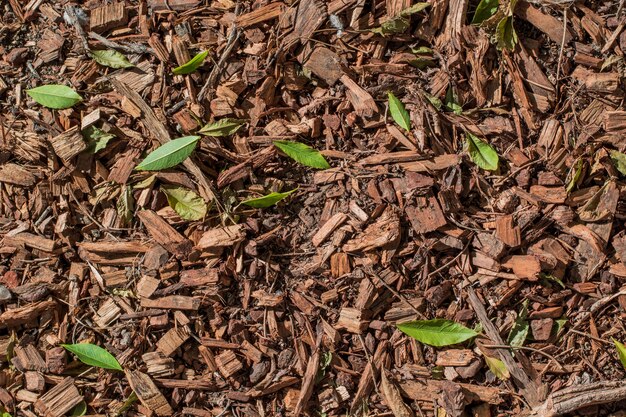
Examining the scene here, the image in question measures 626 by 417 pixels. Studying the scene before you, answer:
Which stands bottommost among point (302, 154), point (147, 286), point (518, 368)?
point (518, 368)

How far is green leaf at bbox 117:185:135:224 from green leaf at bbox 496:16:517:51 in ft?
4.10

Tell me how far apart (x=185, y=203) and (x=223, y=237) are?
0.56ft

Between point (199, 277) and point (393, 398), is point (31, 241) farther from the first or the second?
point (393, 398)

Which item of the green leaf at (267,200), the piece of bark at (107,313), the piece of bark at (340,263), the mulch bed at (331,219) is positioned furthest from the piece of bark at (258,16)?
the piece of bark at (107,313)

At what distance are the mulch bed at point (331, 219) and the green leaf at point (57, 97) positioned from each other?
0.09ft

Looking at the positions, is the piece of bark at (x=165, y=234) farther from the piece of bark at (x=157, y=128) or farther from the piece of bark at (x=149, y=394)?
the piece of bark at (x=149, y=394)

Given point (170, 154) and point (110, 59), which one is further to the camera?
point (110, 59)

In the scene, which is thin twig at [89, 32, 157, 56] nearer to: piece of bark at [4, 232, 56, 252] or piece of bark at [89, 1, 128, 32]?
piece of bark at [89, 1, 128, 32]

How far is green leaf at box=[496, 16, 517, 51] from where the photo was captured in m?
1.95

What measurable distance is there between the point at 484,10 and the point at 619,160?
0.62m

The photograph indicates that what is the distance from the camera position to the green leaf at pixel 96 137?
2051mm

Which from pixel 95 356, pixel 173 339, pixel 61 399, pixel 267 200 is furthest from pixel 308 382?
pixel 61 399

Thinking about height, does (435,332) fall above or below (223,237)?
below

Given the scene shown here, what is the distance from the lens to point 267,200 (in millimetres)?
1974
